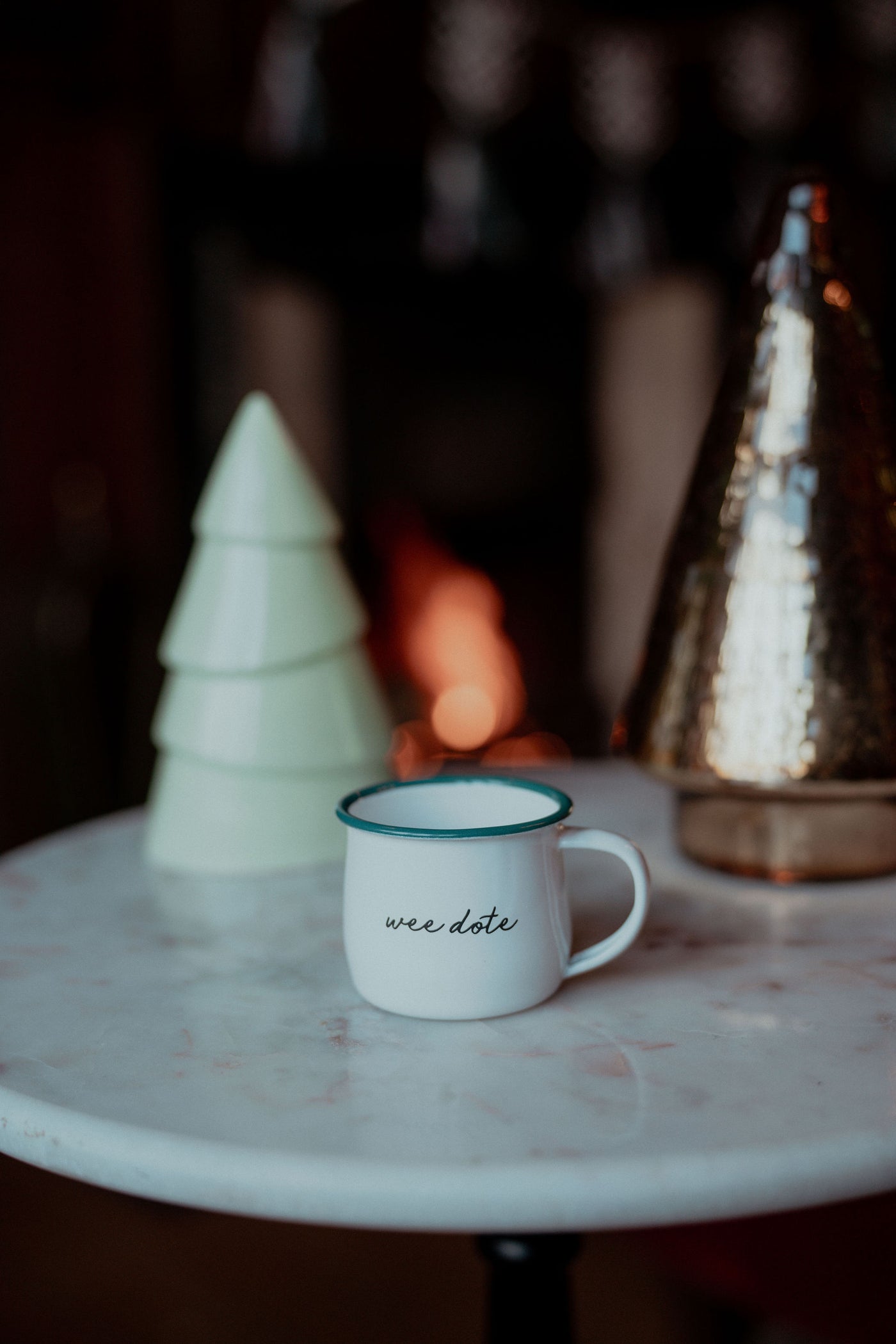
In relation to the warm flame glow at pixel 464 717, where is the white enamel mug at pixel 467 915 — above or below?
above

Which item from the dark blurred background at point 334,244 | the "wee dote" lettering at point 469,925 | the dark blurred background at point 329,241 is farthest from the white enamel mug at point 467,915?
the dark blurred background at point 334,244

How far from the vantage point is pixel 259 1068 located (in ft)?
1.37

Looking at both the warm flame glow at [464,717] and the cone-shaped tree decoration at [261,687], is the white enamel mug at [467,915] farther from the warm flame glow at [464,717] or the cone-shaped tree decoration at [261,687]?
the warm flame glow at [464,717]

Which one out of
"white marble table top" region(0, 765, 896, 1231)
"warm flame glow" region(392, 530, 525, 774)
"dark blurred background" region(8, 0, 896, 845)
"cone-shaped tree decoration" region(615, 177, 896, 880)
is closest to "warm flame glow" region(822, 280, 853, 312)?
"cone-shaped tree decoration" region(615, 177, 896, 880)

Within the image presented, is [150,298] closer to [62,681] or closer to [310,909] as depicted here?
[62,681]

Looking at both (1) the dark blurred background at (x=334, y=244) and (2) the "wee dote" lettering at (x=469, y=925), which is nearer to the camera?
(2) the "wee dote" lettering at (x=469, y=925)

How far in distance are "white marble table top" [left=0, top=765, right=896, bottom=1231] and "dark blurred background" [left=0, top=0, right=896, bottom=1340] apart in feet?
3.93

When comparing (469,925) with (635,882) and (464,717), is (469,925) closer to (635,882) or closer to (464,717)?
(635,882)

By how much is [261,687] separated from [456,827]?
0.64 feet

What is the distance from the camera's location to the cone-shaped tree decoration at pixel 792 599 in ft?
1.87

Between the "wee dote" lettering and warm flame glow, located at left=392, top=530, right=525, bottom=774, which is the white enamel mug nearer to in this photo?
the "wee dote" lettering

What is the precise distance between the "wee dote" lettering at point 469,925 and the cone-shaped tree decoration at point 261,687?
0.78 ft

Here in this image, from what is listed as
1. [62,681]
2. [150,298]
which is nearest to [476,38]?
[150,298]

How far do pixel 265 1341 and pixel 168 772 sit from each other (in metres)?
0.81
